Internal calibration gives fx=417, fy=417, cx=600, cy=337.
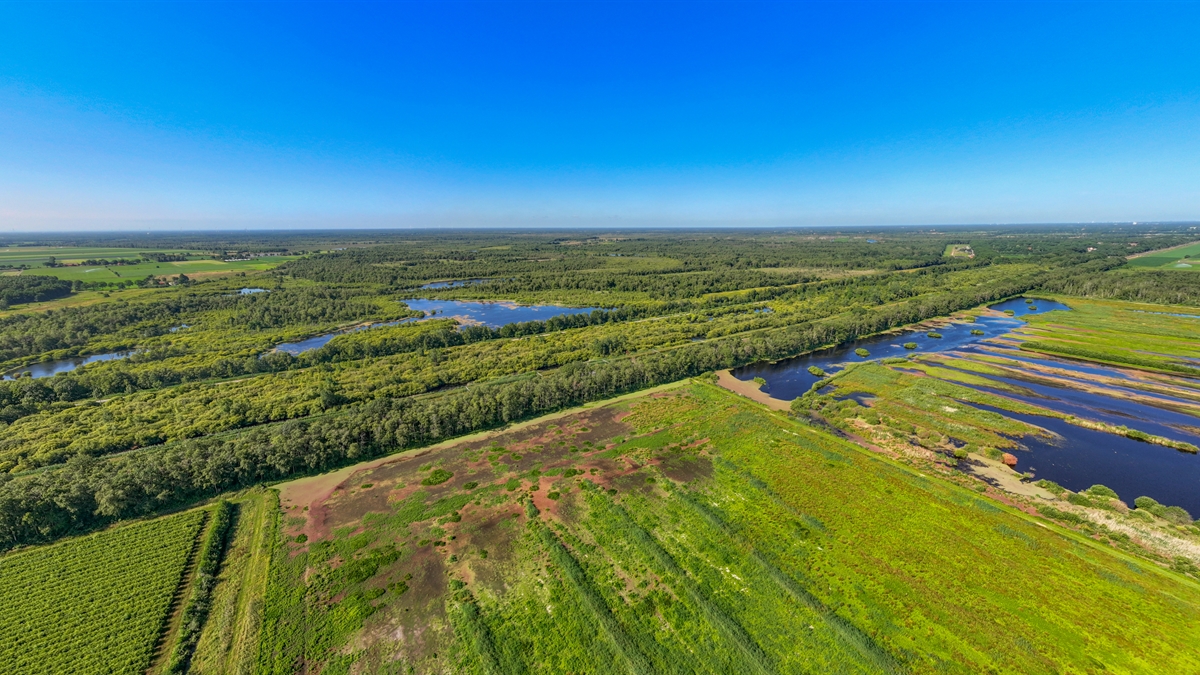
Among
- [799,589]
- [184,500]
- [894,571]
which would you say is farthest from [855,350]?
[184,500]

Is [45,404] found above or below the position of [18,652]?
above

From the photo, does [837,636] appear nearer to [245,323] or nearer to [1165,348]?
[1165,348]

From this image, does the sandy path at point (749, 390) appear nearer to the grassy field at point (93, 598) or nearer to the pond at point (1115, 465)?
the pond at point (1115, 465)

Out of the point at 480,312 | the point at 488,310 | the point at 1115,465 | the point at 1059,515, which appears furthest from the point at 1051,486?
the point at 488,310

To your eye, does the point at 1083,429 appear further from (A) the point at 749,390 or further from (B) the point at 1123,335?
(B) the point at 1123,335

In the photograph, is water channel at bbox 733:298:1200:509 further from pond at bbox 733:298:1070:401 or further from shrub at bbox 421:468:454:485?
shrub at bbox 421:468:454:485

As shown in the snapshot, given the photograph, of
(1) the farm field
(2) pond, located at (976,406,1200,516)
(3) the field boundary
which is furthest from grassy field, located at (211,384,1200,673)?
(1) the farm field
